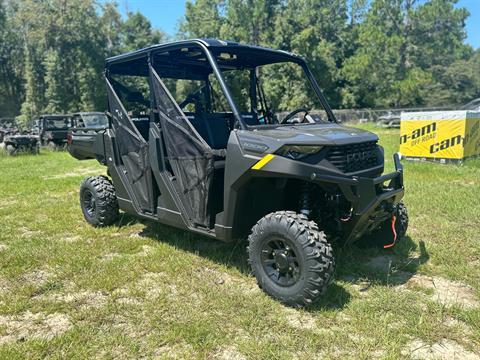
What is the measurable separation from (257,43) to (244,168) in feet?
135

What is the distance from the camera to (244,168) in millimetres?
3594

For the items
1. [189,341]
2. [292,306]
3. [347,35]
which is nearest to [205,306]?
[189,341]

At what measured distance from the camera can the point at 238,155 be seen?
365 centimetres

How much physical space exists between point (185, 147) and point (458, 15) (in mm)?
62158

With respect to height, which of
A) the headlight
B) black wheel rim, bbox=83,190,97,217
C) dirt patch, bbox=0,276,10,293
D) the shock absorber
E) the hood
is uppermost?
the hood

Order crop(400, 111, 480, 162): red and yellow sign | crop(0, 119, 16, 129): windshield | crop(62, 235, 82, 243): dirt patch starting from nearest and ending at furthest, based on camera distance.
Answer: crop(62, 235, 82, 243): dirt patch, crop(400, 111, 480, 162): red and yellow sign, crop(0, 119, 16, 129): windshield

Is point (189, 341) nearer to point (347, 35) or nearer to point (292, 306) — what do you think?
point (292, 306)

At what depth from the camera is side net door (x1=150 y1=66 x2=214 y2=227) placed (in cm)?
405

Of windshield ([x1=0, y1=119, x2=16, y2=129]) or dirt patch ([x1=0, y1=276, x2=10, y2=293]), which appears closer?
dirt patch ([x1=0, y1=276, x2=10, y2=293])

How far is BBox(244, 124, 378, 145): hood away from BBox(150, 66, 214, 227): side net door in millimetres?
647

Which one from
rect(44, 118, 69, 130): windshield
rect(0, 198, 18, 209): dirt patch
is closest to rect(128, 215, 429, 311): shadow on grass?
rect(0, 198, 18, 209): dirt patch

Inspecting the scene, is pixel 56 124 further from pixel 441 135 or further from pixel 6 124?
pixel 6 124

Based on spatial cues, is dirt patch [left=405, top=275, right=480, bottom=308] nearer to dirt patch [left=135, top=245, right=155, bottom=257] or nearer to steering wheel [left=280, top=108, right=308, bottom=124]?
steering wheel [left=280, top=108, right=308, bottom=124]

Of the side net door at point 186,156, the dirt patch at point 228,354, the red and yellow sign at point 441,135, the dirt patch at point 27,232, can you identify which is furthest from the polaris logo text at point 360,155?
the red and yellow sign at point 441,135
